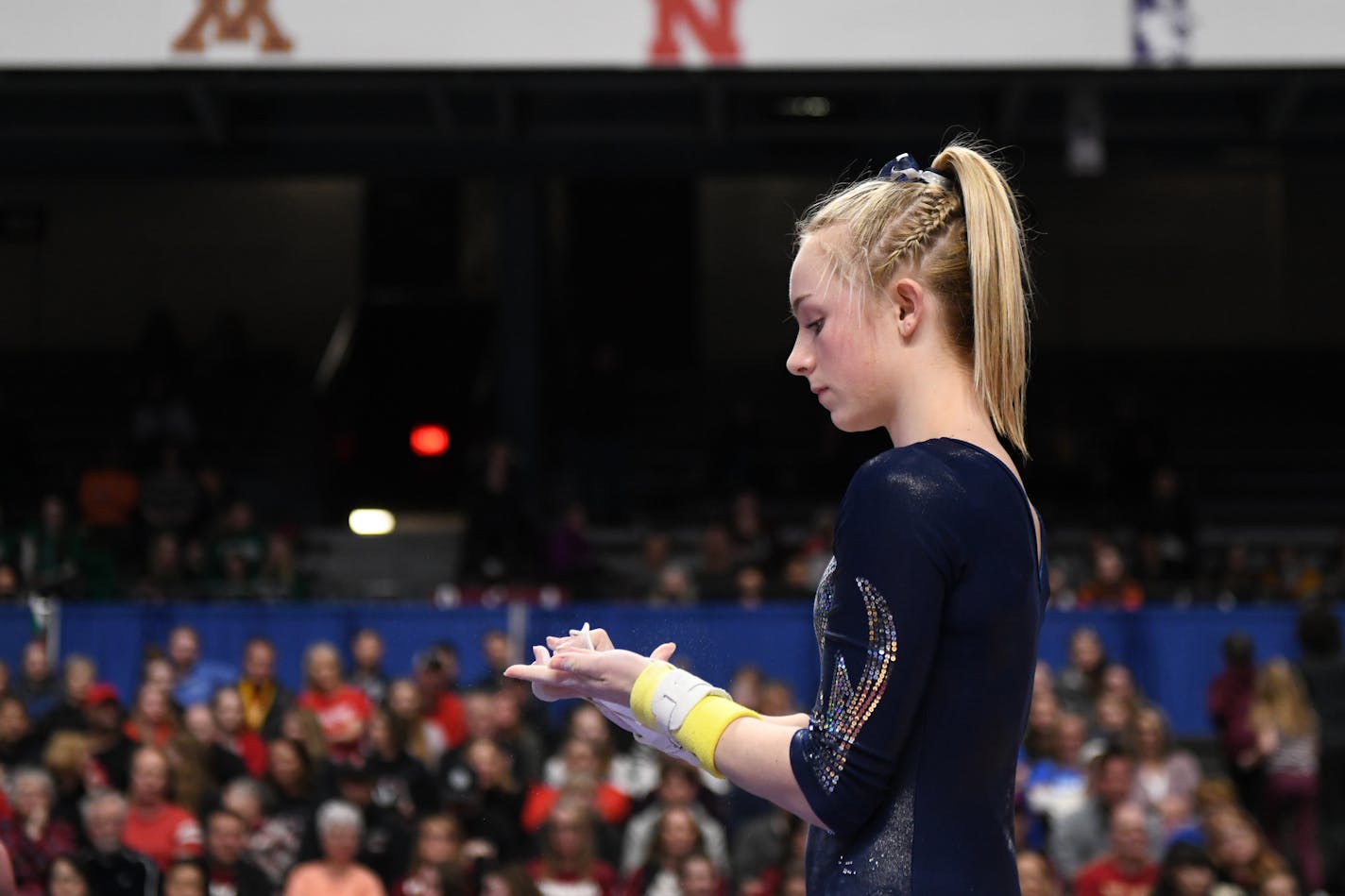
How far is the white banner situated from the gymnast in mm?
10764

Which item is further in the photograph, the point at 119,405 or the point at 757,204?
the point at 757,204

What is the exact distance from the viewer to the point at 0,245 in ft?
76.0

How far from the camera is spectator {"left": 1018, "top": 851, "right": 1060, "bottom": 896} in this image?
753 cm

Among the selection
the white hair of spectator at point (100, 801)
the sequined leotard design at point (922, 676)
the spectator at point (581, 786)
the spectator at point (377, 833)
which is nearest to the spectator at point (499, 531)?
the spectator at point (581, 786)

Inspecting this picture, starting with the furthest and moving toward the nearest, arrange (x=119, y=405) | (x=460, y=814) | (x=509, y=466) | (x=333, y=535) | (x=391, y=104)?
(x=119, y=405) → (x=333, y=535) → (x=391, y=104) → (x=509, y=466) → (x=460, y=814)

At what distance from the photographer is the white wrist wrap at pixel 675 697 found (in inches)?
84.0

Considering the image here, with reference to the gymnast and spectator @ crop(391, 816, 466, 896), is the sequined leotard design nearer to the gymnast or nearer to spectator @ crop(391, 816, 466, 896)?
the gymnast

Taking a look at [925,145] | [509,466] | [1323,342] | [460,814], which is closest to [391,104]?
[509,466]

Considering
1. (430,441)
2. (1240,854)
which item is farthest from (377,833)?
(430,441)

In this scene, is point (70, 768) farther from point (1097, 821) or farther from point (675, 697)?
point (675, 697)

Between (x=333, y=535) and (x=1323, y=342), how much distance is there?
1322 cm

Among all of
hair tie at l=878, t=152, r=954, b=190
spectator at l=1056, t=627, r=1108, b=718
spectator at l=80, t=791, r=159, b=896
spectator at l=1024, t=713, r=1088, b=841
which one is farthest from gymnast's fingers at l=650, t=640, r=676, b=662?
spectator at l=1056, t=627, r=1108, b=718

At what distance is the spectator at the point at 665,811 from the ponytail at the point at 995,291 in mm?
6418

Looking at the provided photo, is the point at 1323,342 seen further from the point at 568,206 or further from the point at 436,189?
the point at 436,189
